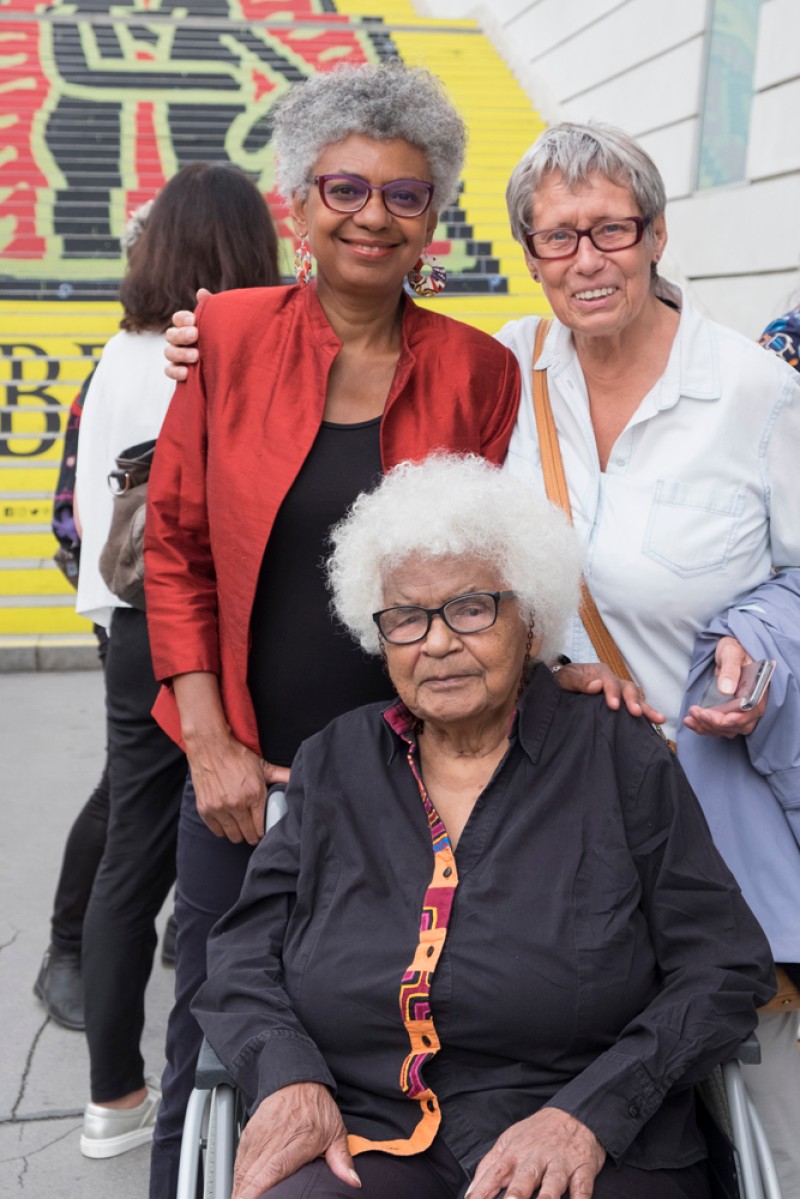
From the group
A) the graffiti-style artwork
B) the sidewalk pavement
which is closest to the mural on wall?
the graffiti-style artwork

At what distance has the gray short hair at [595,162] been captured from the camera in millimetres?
2322

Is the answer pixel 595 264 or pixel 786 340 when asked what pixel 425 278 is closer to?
pixel 595 264

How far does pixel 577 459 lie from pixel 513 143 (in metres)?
14.9

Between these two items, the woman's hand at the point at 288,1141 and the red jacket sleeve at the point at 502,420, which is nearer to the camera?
the woman's hand at the point at 288,1141

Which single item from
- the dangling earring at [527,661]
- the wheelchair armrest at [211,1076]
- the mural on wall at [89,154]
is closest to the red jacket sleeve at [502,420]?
the dangling earring at [527,661]

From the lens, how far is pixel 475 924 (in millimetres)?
2031

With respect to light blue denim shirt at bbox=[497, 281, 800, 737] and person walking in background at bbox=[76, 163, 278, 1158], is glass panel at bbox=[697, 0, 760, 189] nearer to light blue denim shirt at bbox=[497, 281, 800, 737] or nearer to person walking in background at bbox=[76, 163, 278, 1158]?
person walking in background at bbox=[76, 163, 278, 1158]

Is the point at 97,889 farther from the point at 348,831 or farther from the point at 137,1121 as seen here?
the point at 348,831

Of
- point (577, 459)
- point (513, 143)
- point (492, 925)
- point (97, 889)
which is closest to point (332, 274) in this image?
point (577, 459)

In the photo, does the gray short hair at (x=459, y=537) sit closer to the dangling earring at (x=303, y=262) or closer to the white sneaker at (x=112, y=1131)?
the dangling earring at (x=303, y=262)

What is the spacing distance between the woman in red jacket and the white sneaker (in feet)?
3.27

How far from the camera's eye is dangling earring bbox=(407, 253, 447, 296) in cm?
258

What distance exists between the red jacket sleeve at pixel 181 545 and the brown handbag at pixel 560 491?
620 millimetres

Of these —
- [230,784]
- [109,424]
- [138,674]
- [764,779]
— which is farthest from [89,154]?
[764,779]
